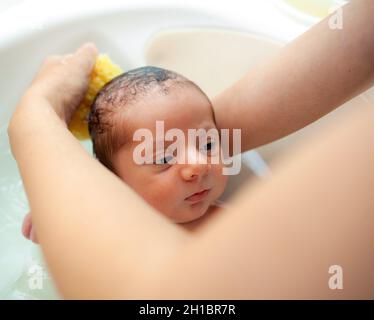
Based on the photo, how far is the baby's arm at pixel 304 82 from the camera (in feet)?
2.25

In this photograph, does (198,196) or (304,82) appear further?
(198,196)

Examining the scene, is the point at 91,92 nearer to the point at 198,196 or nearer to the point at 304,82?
the point at 198,196

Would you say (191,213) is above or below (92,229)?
above

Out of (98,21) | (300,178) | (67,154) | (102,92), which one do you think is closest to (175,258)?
(300,178)

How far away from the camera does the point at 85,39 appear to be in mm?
1220

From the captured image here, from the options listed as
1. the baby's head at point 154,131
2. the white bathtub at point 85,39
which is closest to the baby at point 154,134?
the baby's head at point 154,131

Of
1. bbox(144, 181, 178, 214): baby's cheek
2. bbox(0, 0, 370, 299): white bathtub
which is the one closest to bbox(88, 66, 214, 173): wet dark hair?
bbox(144, 181, 178, 214): baby's cheek

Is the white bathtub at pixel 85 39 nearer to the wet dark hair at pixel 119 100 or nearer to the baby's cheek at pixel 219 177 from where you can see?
the baby's cheek at pixel 219 177

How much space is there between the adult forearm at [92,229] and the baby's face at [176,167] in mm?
359

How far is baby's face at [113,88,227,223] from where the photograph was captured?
2.91 ft

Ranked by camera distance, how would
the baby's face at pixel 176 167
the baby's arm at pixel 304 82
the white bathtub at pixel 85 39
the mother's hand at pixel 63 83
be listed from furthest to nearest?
the white bathtub at pixel 85 39 < the baby's face at pixel 176 167 < the mother's hand at pixel 63 83 < the baby's arm at pixel 304 82

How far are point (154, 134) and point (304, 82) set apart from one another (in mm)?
283

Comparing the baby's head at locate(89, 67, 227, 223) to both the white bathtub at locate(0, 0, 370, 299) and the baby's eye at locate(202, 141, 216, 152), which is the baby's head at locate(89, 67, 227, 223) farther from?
the white bathtub at locate(0, 0, 370, 299)

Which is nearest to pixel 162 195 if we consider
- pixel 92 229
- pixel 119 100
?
pixel 119 100
